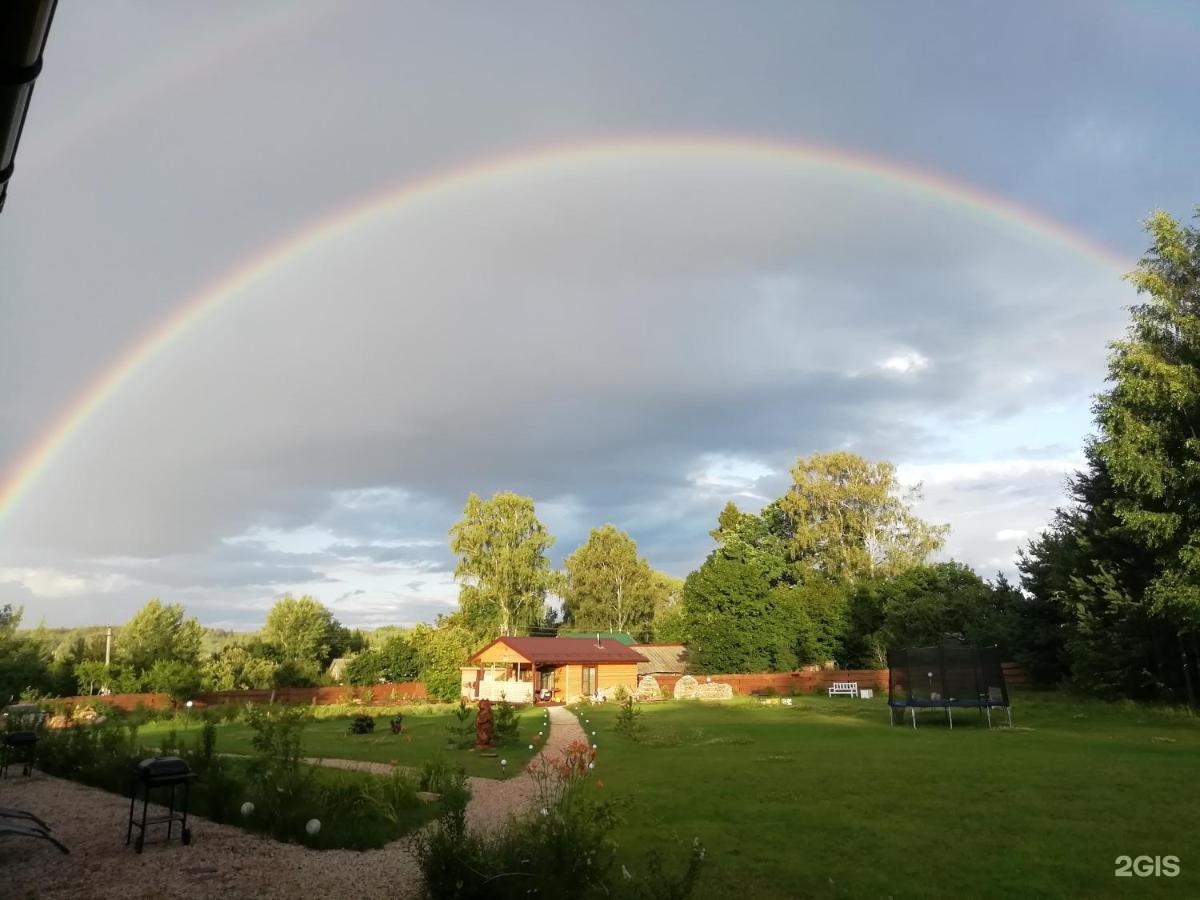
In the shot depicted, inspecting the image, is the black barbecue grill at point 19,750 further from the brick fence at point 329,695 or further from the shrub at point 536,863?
the brick fence at point 329,695

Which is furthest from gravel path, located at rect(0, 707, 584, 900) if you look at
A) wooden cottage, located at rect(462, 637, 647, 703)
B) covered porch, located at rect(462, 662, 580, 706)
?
wooden cottage, located at rect(462, 637, 647, 703)

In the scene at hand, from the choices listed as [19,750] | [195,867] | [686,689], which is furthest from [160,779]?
[686,689]

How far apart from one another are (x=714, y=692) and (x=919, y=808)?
2999 centimetres

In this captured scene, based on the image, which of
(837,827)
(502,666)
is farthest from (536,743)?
(502,666)

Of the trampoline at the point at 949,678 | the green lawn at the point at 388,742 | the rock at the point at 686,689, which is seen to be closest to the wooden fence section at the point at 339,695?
the green lawn at the point at 388,742

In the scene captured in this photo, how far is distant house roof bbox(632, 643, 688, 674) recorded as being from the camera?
51.7 m

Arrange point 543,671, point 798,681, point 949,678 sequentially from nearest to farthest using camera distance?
point 949,678 → point 543,671 → point 798,681

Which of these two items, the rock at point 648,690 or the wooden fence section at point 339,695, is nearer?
the wooden fence section at point 339,695

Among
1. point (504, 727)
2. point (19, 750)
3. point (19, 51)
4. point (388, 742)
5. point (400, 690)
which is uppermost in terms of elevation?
point (19, 51)

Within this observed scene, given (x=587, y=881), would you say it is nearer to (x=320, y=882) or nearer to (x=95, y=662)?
(x=320, y=882)

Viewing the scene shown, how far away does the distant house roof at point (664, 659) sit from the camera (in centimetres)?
5172

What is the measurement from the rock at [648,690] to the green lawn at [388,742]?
1099 cm

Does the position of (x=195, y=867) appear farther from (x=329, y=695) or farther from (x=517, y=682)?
(x=329, y=695)

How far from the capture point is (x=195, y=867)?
8.40 meters
